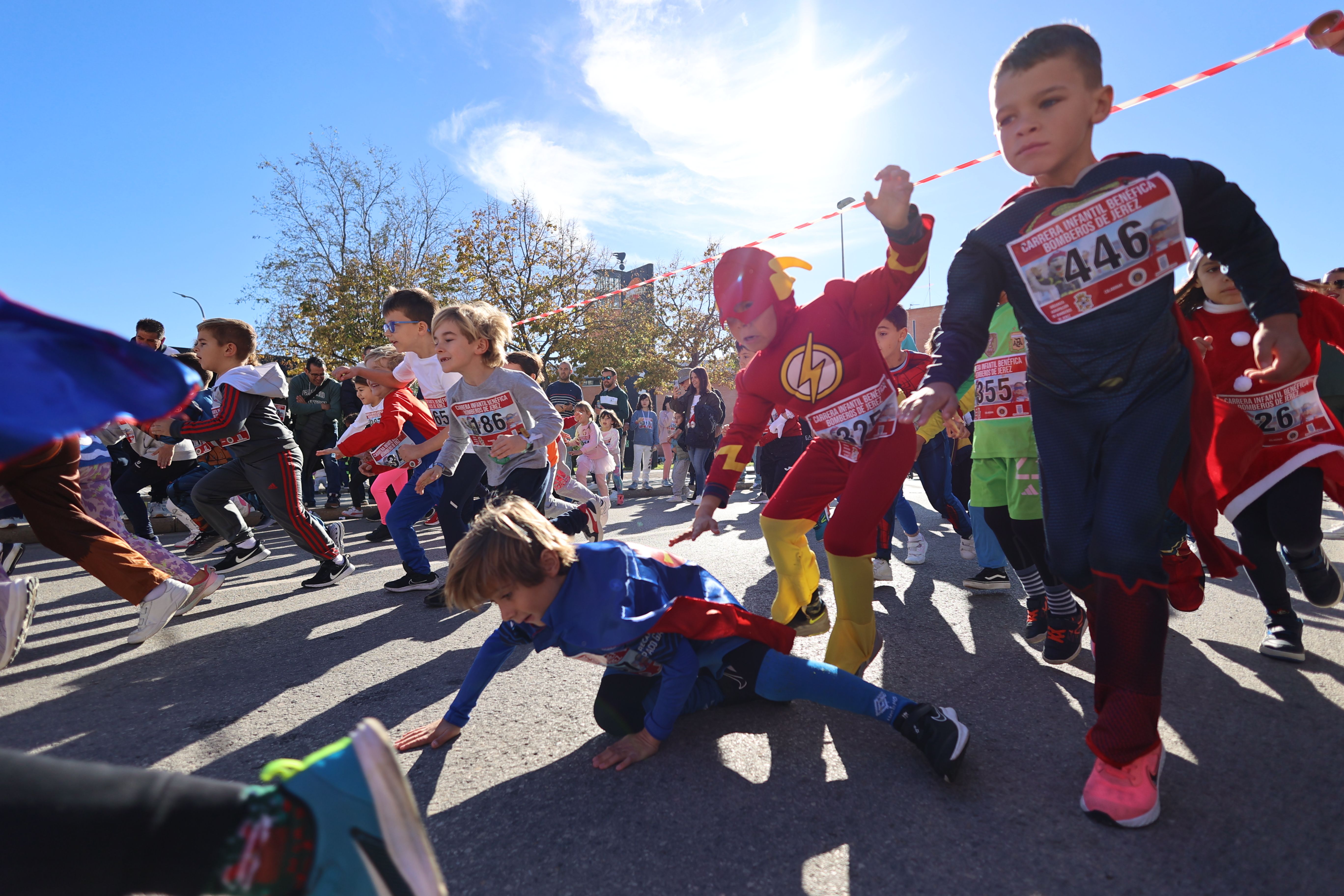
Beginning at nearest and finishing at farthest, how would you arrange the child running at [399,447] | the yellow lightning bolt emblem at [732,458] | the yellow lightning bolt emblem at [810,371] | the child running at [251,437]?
the yellow lightning bolt emblem at [810,371] → the yellow lightning bolt emblem at [732,458] → the child running at [251,437] → the child running at [399,447]

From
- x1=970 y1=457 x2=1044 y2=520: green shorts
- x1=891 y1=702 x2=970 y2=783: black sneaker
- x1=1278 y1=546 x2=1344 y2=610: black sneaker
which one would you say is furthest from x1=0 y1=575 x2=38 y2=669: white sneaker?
x1=1278 y1=546 x2=1344 y2=610: black sneaker

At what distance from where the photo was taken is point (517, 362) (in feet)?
20.2

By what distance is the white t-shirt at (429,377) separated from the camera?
18.1 ft

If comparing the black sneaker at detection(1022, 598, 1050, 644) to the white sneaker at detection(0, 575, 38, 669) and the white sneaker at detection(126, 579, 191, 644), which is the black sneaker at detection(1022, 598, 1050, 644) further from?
the white sneaker at detection(0, 575, 38, 669)

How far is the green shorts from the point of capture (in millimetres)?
3082

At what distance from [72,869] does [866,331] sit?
270 cm

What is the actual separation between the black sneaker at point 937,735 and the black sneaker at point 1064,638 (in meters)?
1.07

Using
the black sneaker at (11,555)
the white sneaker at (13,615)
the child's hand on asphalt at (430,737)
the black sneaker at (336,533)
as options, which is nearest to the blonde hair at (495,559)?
the child's hand on asphalt at (430,737)

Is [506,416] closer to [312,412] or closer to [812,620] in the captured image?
[812,620]

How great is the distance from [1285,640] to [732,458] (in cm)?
247

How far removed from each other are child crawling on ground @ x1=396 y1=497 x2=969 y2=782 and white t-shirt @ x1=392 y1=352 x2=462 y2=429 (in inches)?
138

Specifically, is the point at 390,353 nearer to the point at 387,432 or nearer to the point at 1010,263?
the point at 387,432

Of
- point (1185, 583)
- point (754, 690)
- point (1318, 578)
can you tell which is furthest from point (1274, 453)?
point (754, 690)

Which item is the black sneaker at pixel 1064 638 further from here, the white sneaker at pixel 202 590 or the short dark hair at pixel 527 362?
the white sneaker at pixel 202 590
